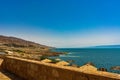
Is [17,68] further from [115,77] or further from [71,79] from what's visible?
[115,77]

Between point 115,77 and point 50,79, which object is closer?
point 115,77

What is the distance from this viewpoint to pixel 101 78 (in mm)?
Answer: 4105

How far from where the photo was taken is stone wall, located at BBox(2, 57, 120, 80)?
4.34 m

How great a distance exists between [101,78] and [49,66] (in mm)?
2307

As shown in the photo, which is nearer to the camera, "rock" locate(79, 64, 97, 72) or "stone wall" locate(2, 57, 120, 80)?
"stone wall" locate(2, 57, 120, 80)

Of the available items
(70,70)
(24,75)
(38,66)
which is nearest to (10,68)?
(24,75)

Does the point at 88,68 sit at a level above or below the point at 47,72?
below

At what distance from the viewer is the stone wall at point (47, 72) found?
434cm

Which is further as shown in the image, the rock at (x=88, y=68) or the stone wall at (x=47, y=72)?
the rock at (x=88, y=68)

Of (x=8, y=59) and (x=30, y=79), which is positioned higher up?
(x=8, y=59)

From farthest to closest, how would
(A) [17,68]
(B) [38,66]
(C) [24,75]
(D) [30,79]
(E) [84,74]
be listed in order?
(A) [17,68], (C) [24,75], (D) [30,79], (B) [38,66], (E) [84,74]

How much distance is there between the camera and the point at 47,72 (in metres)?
6.15

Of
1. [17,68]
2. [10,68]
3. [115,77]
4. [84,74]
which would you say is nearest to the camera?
[115,77]

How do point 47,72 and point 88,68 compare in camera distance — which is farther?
point 88,68
